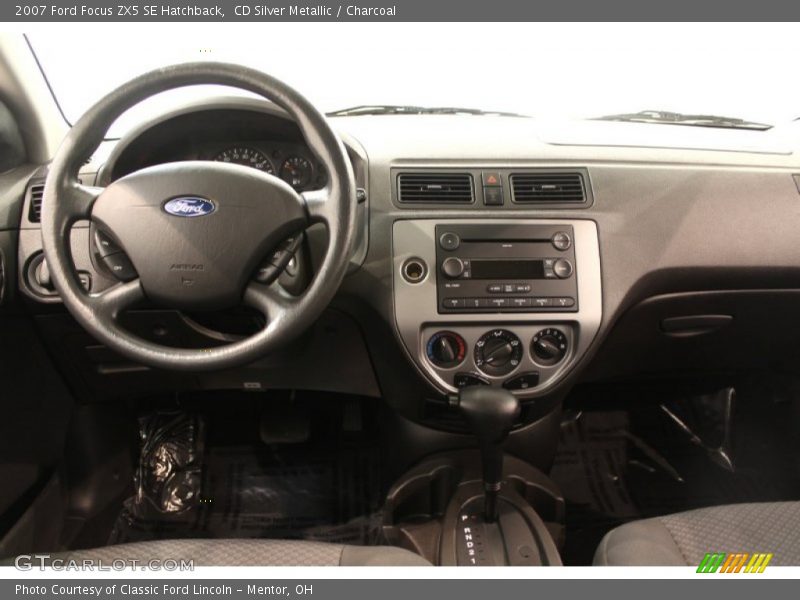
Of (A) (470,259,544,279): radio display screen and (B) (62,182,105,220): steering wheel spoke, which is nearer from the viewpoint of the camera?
(B) (62,182,105,220): steering wheel spoke

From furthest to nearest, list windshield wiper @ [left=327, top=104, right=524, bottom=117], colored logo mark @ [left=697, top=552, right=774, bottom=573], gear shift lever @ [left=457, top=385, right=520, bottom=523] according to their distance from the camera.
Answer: windshield wiper @ [left=327, top=104, right=524, bottom=117] < gear shift lever @ [left=457, top=385, right=520, bottom=523] < colored logo mark @ [left=697, top=552, right=774, bottom=573]

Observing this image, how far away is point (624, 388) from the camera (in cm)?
199

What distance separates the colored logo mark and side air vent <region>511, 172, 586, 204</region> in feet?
2.46

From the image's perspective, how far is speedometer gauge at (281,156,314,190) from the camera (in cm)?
128

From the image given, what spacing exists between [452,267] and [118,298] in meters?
Result: 0.66

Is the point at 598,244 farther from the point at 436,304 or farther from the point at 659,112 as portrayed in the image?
the point at 659,112

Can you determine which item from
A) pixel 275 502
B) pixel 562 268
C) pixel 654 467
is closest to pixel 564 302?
pixel 562 268

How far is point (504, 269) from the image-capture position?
4.31 ft

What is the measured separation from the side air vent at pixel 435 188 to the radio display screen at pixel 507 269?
148mm

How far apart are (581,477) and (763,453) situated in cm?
59

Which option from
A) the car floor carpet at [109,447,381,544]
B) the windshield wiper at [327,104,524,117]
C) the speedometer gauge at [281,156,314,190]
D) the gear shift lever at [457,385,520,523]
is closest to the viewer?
the gear shift lever at [457,385,520,523]

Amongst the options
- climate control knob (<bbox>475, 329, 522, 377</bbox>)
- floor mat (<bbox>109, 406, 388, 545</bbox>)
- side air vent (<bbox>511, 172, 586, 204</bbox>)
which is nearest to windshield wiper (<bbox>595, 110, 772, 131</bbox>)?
side air vent (<bbox>511, 172, 586, 204</bbox>)

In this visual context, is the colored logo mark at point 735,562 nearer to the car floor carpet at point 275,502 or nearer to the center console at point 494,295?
the center console at point 494,295

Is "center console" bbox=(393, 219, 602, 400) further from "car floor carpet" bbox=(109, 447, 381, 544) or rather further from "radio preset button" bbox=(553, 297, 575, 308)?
"car floor carpet" bbox=(109, 447, 381, 544)
